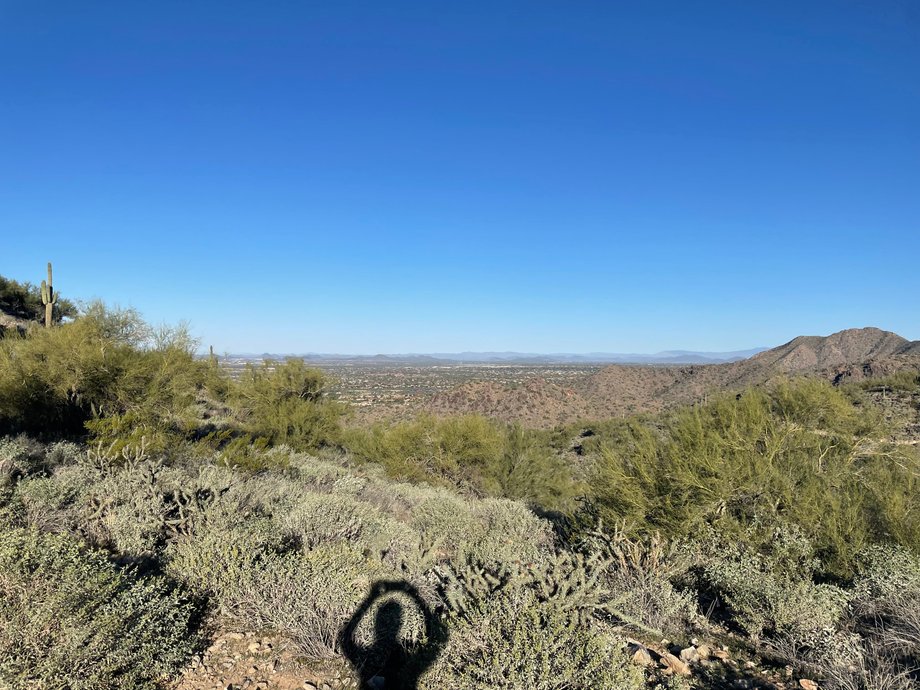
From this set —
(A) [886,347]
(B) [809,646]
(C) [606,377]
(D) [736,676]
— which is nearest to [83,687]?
(D) [736,676]

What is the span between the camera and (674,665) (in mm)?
4055

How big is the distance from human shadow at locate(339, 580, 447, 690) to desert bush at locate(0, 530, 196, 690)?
130 centimetres

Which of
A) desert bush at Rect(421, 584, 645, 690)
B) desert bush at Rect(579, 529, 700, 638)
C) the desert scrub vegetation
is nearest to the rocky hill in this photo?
the desert scrub vegetation

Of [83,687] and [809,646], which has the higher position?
[83,687]

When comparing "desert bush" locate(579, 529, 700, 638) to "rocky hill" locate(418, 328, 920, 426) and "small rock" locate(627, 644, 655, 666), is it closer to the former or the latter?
"small rock" locate(627, 644, 655, 666)

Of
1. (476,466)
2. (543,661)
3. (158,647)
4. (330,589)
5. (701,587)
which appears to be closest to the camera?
(543,661)

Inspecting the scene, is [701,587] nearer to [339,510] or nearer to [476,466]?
[339,510]

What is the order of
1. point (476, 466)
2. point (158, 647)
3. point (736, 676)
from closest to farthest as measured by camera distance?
point (158, 647) < point (736, 676) < point (476, 466)

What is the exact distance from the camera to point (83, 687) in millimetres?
2988

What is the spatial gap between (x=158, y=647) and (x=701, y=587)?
224 inches

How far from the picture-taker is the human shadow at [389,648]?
3531 mm

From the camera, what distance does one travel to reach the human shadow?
139 inches

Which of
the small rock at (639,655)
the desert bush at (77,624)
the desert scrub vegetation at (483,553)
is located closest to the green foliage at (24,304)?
the desert scrub vegetation at (483,553)

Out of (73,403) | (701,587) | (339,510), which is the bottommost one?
(701,587)
